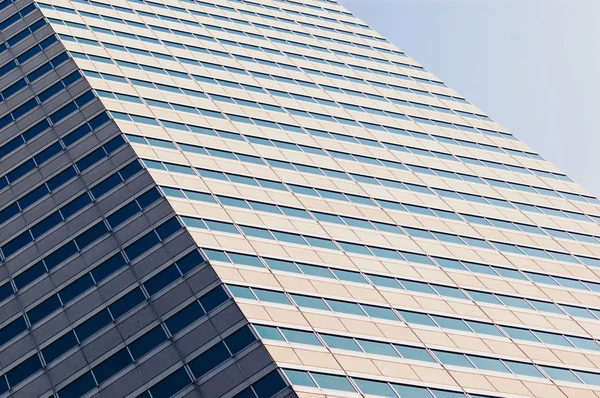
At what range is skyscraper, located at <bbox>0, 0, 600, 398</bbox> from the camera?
146ft

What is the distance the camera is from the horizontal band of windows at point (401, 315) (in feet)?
151

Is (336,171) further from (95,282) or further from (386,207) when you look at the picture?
(95,282)

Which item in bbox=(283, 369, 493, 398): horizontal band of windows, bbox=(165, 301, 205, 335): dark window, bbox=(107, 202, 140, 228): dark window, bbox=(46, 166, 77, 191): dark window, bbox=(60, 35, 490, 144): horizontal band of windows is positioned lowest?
bbox=(283, 369, 493, 398): horizontal band of windows

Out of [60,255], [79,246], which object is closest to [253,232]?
[79,246]

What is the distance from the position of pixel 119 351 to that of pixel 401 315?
55.4ft

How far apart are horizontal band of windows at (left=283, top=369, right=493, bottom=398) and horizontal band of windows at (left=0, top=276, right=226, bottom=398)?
11.1 ft

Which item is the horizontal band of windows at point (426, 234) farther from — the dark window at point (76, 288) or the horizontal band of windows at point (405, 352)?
the horizontal band of windows at point (405, 352)

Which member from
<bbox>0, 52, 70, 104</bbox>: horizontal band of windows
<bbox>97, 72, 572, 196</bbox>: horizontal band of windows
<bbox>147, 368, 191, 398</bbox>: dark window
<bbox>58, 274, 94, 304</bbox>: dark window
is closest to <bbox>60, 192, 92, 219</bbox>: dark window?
<bbox>58, 274, 94, 304</bbox>: dark window

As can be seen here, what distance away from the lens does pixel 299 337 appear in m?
43.9

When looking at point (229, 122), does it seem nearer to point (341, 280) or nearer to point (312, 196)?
point (312, 196)

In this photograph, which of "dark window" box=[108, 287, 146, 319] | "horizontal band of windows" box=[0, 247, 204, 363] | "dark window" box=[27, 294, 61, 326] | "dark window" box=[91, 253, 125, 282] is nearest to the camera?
"dark window" box=[108, 287, 146, 319]

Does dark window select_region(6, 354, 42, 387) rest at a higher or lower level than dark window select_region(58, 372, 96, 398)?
higher

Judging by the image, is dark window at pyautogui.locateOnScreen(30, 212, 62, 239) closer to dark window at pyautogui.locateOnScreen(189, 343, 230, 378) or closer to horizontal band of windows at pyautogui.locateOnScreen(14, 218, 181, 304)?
horizontal band of windows at pyautogui.locateOnScreen(14, 218, 181, 304)

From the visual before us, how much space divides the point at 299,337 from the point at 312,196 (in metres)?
17.4
